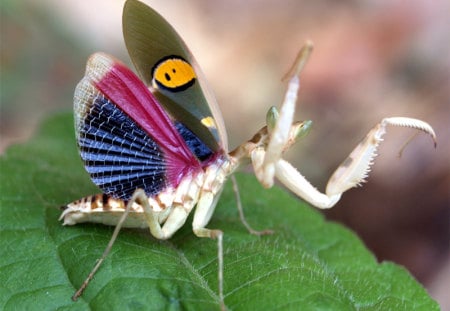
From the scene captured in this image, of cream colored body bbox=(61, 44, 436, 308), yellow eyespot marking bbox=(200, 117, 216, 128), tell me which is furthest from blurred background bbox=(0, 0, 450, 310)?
yellow eyespot marking bbox=(200, 117, 216, 128)

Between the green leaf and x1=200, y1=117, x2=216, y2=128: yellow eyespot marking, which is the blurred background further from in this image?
x1=200, y1=117, x2=216, y2=128: yellow eyespot marking

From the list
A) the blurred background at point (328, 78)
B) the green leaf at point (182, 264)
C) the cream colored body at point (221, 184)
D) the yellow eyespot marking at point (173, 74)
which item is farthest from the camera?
the blurred background at point (328, 78)

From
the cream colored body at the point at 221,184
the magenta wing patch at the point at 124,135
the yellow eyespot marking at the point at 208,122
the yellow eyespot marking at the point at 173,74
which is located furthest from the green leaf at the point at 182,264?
the yellow eyespot marking at the point at 173,74

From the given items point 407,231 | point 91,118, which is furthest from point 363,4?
point 91,118

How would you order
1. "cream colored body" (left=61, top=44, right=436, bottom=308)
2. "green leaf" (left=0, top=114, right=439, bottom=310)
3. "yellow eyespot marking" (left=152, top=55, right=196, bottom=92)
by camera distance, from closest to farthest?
"green leaf" (left=0, top=114, right=439, bottom=310) → "cream colored body" (left=61, top=44, right=436, bottom=308) → "yellow eyespot marking" (left=152, top=55, right=196, bottom=92)

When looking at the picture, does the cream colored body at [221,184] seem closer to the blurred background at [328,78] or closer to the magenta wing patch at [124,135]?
the magenta wing patch at [124,135]
